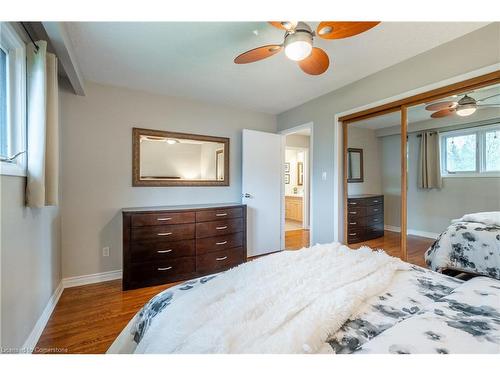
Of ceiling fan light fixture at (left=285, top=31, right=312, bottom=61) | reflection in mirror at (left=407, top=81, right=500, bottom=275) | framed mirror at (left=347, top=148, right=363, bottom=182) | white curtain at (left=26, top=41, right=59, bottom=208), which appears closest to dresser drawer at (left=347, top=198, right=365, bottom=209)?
framed mirror at (left=347, top=148, right=363, bottom=182)

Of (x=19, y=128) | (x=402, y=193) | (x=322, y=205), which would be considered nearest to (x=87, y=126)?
(x=19, y=128)

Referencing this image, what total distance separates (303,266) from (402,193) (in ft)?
5.48

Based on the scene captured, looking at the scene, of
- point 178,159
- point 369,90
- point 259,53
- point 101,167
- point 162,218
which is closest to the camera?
point 259,53

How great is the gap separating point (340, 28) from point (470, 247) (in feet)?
6.75

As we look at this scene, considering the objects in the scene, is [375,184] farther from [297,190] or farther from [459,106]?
[297,190]

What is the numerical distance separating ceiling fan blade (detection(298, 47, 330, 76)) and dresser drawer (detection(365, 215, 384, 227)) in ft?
5.89

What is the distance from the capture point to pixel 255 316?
87 cm

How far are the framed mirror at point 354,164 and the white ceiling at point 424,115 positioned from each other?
32 centimetres

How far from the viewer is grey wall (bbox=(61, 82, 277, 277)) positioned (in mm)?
2588

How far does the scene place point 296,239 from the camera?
4.69 m

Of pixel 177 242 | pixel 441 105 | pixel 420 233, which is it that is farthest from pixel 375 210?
pixel 177 242

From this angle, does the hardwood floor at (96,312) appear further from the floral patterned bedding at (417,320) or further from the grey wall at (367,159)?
the floral patterned bedding at (417,320)

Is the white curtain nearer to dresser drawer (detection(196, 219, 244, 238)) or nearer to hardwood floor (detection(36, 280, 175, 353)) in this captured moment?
hardwood floor (detection(36, 280, 175, 353))

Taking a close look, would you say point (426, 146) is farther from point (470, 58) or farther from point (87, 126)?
point (87, 126)
